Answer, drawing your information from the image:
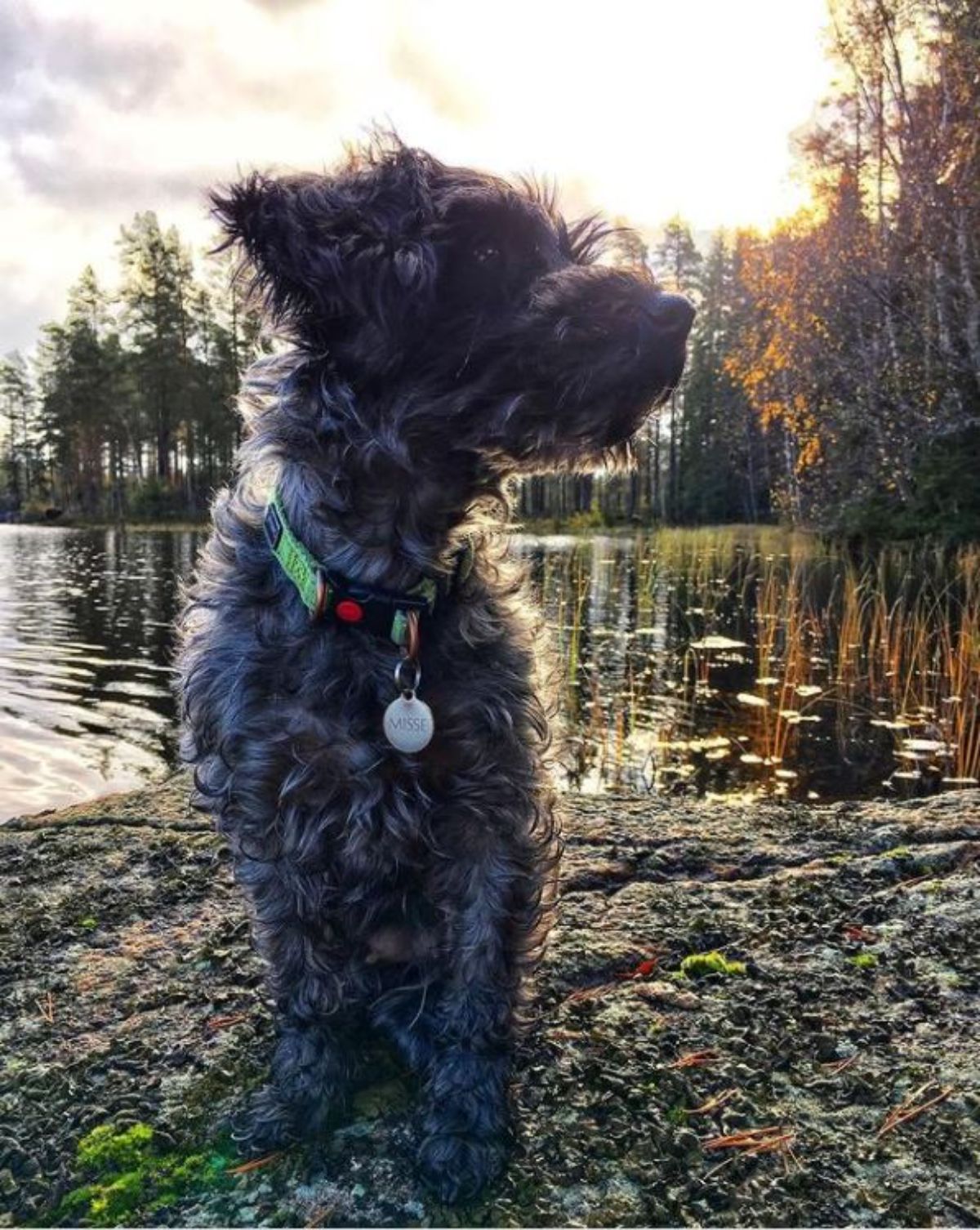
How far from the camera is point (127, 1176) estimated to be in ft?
6.66

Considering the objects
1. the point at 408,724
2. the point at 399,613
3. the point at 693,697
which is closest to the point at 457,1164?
the point at 408,724

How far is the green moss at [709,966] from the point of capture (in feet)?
9.00

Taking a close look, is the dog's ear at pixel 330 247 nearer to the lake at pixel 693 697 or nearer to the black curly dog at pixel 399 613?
the black curly dog at pixel 399 613

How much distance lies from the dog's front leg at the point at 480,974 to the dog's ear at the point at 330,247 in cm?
143

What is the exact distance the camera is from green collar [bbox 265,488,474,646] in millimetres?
2350

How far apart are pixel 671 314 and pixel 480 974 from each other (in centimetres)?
185

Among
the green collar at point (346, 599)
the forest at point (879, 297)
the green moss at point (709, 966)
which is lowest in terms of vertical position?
the green moss at point (709, 966)

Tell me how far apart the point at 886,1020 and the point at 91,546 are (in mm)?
36566

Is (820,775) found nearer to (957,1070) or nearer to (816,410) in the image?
(957,1070)

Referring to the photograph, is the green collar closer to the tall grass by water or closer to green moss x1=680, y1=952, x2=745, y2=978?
green moss x1=680, y1=952, x2=745, y2=978

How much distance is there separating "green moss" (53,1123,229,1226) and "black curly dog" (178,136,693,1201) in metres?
0.25

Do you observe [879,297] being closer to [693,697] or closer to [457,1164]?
[693,697]

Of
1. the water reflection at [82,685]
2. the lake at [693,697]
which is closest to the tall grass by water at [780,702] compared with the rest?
the lake at [693,697]

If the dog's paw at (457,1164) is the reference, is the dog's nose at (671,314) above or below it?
above
